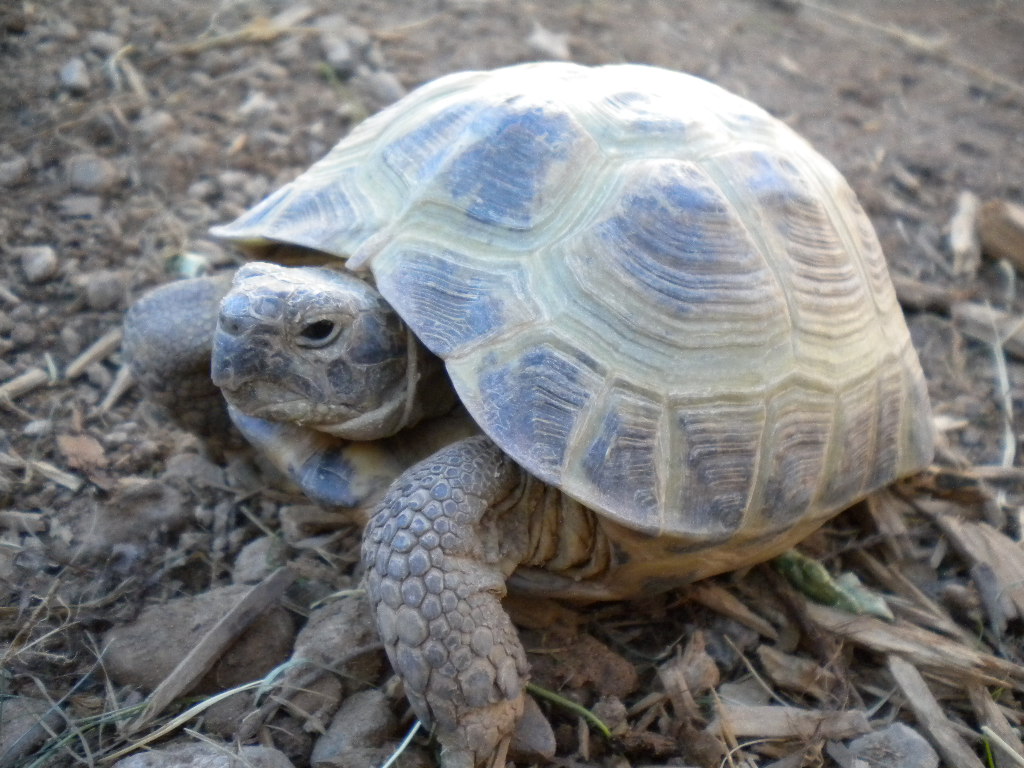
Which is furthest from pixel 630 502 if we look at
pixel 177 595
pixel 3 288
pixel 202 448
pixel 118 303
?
pixel 3 288

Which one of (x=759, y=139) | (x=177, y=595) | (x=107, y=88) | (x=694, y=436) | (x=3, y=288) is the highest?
(x=759, y=139)

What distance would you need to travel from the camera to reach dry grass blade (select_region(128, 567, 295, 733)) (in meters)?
2.14

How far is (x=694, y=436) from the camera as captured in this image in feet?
6.93

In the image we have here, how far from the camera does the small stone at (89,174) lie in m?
3.55

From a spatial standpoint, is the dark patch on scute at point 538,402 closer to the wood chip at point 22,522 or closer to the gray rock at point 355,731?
the gray rock at point 355,731

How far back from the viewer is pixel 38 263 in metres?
3.21

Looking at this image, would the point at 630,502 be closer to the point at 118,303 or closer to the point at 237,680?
the point at 237,680

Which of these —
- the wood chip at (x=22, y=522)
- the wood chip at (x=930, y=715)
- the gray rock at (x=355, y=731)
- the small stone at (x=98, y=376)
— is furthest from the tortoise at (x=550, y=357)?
the wood chip at (x=22, y=522)

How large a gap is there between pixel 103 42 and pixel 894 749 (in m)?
4.50

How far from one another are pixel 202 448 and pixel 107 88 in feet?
7.16

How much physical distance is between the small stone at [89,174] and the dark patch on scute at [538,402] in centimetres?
239

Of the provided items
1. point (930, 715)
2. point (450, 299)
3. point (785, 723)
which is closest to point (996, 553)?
point (930, 715)

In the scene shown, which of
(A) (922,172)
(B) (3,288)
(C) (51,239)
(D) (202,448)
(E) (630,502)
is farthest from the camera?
(A) (922,172)

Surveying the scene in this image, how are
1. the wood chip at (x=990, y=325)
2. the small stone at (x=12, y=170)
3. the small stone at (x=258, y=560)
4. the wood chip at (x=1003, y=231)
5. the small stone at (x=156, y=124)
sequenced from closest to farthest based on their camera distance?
the small stone at (x=258, y=560) < the small stone at (x=12, y=170) < the wood chip at (x=990, y=325) < the small stone at (x=156, y=124) < the wood chip at (x=1003, y=231)
